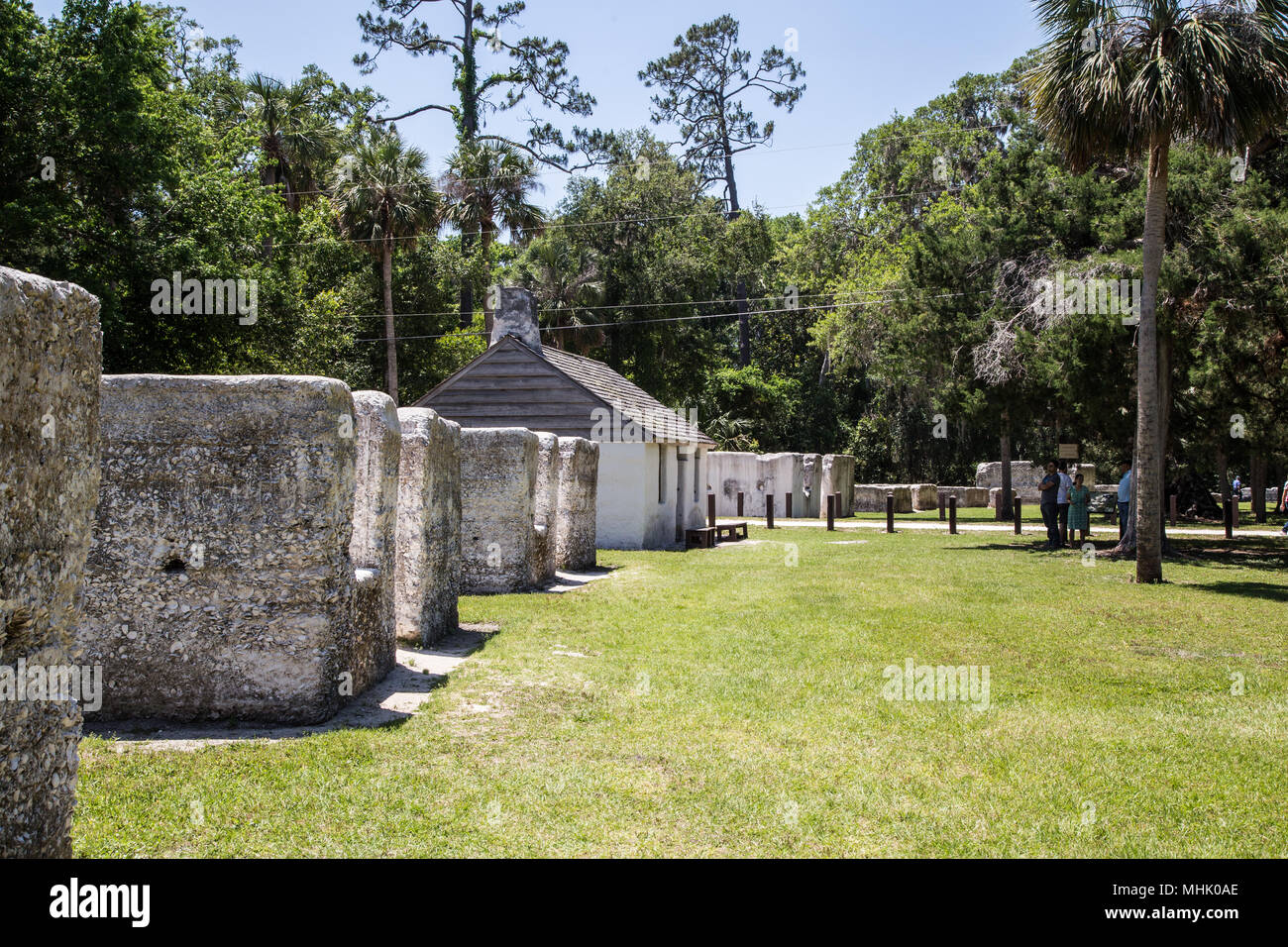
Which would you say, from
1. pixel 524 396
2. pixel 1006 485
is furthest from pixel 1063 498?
pixel 524 396

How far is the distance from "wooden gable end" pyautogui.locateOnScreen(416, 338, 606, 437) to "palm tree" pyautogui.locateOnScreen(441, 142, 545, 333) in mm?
15142

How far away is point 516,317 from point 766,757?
1850 cm

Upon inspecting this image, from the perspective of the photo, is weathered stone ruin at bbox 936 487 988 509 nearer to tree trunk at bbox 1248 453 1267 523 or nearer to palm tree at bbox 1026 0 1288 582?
tree trunk at bbox 1248 453 1267 523

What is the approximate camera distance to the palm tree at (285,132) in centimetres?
3447

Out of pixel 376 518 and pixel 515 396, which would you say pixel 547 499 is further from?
pixel 376 518

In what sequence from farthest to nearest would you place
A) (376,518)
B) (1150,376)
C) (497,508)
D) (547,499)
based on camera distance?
(547,499) < (1150,376) < (497,508) < (376,518)

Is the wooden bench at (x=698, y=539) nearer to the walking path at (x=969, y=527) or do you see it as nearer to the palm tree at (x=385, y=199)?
the walking path at (x=969, y=527)

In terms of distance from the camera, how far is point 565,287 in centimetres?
4084

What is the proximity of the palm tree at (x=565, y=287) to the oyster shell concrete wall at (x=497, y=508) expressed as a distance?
26787mm

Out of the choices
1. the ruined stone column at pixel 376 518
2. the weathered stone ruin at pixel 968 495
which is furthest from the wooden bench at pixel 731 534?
the weathered stone ruin at pixel 968 495

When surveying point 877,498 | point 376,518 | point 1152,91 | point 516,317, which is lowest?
point 877,498

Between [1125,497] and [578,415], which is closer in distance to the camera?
[1125,497]

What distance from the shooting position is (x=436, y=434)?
989 cm
